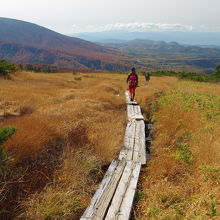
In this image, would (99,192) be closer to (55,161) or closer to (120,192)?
(120,192)

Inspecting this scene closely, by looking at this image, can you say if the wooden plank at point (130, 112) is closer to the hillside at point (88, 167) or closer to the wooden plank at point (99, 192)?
the hillside at point (88, 167)

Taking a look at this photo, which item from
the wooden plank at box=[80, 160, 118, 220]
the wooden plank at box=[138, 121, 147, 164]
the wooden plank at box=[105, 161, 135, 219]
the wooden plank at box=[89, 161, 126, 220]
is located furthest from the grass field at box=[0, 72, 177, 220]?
the wooden plank at box=[138, 121, 147, 164]

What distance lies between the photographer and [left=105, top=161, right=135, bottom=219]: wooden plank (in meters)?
3.38

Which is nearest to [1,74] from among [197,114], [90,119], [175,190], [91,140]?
[90,119]

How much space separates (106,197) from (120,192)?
1.07ft

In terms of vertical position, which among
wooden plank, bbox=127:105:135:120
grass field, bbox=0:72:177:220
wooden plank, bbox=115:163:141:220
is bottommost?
wooden plank, bbox=127:105:135:120

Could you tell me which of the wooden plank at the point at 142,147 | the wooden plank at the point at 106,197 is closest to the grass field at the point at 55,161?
the wooden plank at the point at 106,197

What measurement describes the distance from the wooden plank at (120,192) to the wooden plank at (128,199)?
2.6 inches

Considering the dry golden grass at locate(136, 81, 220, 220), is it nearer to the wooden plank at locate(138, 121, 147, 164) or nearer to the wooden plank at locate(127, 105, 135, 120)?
the wooden plank at locate(138, 121, 147, 164)

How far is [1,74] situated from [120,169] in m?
16.4

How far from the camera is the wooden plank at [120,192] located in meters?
3.38

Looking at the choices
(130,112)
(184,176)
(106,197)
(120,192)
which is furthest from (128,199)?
(130,112)

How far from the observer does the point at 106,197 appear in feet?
12.3

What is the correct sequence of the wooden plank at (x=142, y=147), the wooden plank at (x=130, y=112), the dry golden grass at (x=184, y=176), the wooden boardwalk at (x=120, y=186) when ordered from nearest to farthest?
the dry golden grass at (x=184, y=176) < the wooden boardwalk at (x=120, y=186) < the wooden plank at (x=142, y=147) < the wooden plank at (x=130, y=112)
